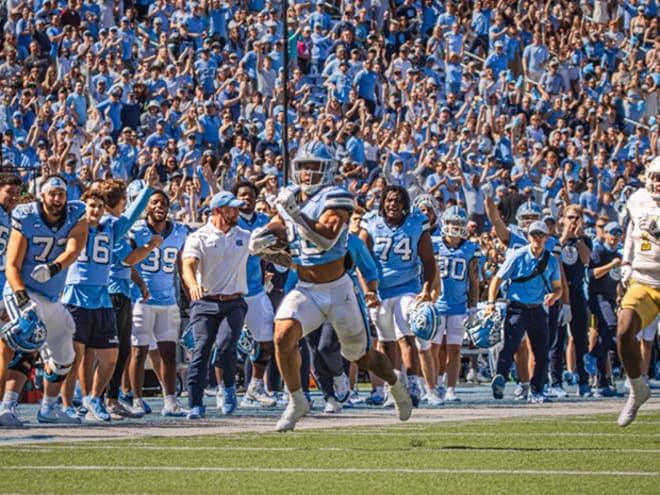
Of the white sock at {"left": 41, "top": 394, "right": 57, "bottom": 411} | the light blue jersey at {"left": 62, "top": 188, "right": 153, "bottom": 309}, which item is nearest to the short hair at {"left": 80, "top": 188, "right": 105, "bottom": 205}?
the light blue jersey at {"left": 62, "top": 188, "right": 153, "bottom": 309}

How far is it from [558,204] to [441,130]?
8.13 feet

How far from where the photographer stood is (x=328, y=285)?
1092cm

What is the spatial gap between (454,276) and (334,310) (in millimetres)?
5764

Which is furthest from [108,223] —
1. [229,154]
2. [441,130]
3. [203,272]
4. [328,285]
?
[441,130]

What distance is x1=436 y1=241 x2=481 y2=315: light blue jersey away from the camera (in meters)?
16.5

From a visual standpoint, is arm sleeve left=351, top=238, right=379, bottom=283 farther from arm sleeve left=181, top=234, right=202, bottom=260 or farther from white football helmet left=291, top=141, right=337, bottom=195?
white football helmet left=291, top=141, right=337, bottom=195

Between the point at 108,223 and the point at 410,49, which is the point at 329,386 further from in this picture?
the point at 410,49

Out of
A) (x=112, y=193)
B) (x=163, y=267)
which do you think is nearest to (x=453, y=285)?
(x=163, y=267)

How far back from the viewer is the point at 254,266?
1533 cm

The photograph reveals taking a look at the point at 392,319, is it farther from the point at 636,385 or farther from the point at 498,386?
the point at 636,385

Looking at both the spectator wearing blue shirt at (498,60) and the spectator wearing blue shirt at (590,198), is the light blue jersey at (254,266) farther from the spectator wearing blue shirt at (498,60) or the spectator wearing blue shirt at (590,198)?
the spectator wearing blue shirt at (498,60)

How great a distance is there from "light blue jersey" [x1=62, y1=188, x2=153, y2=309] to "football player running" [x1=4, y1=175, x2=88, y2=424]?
94cm

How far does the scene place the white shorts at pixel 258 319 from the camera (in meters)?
15.3

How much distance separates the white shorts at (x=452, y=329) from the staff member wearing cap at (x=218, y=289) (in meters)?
3.07
